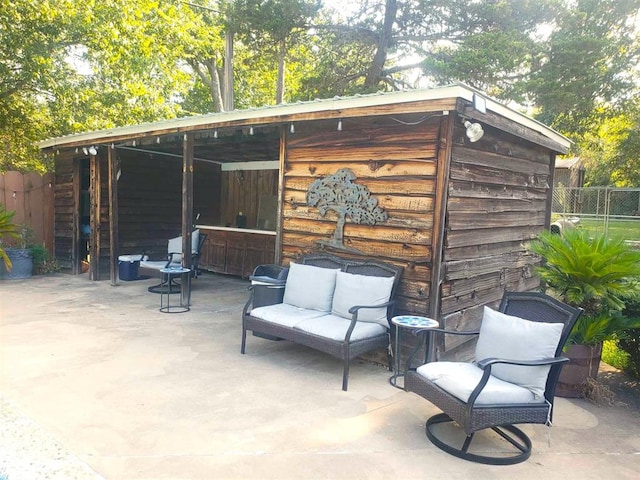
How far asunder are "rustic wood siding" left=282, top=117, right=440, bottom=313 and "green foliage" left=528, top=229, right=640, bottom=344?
95 centimetres

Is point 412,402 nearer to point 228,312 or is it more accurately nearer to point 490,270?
point 490,270

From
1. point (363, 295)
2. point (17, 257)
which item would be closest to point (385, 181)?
point (363, 295)

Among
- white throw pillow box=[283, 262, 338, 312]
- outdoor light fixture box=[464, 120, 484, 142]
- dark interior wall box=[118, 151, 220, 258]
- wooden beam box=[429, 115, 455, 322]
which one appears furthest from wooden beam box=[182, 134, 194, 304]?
outdoor light fixture box=[464, 120, 484, 142]

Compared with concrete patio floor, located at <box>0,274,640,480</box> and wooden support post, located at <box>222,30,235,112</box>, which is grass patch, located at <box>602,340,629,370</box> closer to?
concrete patio floor, located at <box>0,274,640,480</box>

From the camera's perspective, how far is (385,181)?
13.3 ft

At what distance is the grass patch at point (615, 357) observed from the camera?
159 inches

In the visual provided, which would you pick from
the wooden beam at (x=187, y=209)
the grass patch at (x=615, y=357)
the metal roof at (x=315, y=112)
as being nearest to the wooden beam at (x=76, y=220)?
the metal roof at (x=315, y=112)

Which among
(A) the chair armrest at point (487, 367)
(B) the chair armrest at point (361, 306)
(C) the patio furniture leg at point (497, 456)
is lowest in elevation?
(C) the patio furniture leg at point (497, 456)

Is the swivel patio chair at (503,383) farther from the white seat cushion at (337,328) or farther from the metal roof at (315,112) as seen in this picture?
the metal roof at (315,112)

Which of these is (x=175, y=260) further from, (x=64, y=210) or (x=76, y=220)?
(x=64, y=210)

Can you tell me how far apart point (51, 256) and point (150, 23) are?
20.3 feet

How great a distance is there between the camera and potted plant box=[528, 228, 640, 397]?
3189 millimetres

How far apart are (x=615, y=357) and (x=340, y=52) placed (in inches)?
382

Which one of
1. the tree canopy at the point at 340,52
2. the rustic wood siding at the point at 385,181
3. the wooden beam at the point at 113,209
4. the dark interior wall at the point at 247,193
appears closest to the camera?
the rustic wood siding at the point at 385,181
